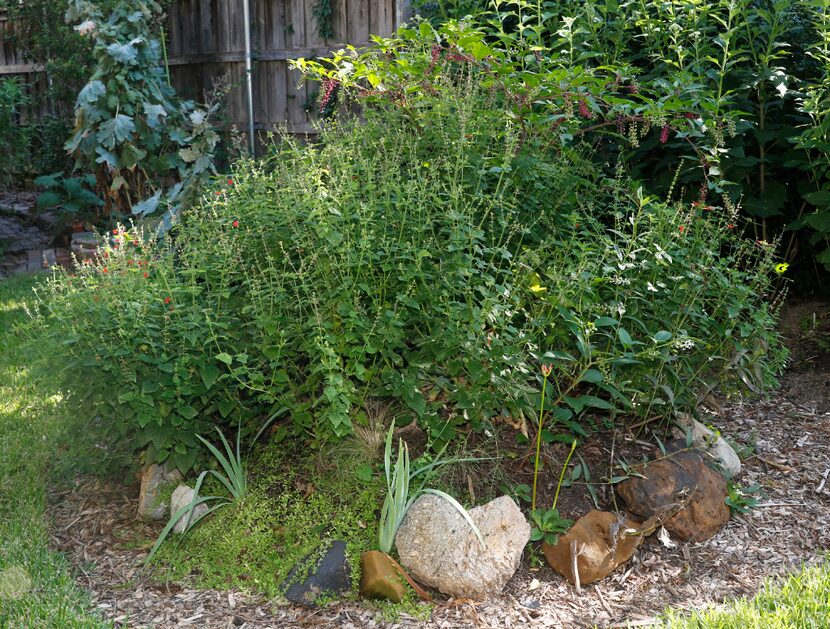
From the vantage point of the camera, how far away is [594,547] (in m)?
3.15

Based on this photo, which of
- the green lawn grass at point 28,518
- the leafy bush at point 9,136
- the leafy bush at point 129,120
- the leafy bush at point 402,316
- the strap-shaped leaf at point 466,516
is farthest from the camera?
the leafy bush at point 9,136

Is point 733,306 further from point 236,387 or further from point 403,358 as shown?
point 236,387

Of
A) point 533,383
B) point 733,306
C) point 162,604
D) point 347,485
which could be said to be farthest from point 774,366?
point 162,604

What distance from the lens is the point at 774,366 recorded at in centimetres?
401

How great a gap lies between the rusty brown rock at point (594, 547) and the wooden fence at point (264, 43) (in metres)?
5.20

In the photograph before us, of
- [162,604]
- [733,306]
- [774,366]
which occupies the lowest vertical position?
[162,604]

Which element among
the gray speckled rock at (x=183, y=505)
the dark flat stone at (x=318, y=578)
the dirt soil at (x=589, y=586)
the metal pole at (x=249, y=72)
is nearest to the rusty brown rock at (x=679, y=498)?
the dirt soil at (x=589, y=586)

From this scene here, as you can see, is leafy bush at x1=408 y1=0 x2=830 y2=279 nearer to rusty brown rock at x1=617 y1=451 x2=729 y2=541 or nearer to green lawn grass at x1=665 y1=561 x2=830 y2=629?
rusty brown rock at x1=617 y1=451 x2=729 y2=541

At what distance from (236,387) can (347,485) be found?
1.92 feet

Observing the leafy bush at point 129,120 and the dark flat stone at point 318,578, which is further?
the leafy bush at point 129,120

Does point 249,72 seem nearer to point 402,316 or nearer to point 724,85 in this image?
point 724,85

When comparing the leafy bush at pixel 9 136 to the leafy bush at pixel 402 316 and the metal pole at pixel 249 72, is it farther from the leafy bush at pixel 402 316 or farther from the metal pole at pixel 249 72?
the leafy bush at pixel 402 316

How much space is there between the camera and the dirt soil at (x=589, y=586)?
296cm

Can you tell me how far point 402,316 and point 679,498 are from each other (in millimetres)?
1283
